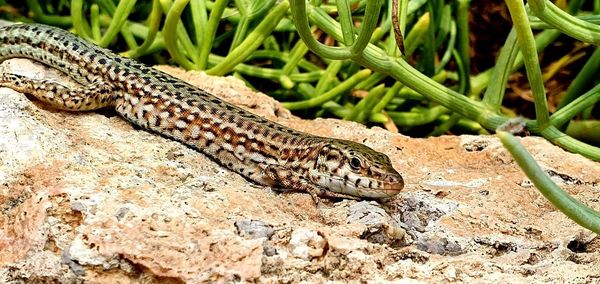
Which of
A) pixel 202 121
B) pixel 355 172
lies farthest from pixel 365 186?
pixel 202 121

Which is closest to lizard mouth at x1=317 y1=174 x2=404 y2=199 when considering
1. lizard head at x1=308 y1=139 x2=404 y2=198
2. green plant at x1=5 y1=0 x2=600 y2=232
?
lizard head at x1=308 y1=139 x2=404 y2=198

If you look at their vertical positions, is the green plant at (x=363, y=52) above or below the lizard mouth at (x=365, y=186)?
above

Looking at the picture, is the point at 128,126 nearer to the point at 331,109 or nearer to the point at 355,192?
the point at 355,192

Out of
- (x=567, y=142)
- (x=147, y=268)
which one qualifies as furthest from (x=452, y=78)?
(x=147, y=268)

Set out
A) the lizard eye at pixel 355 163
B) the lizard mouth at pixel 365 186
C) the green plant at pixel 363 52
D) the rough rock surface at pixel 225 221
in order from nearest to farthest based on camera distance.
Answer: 1. the rough rock surface at pixel 225 221
2. the lizard mouth at pixel 365 186
3. the lizard eye at pixel 355 163
4. the green plant at pixel 363 52

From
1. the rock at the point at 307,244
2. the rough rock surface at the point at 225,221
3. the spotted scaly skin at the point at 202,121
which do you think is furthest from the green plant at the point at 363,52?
the rock at the point at 307,244

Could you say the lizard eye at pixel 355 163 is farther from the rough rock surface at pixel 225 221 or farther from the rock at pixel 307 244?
the rock at pixel 307 244

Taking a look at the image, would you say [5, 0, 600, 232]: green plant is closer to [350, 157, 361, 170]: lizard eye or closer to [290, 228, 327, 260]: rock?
[350, 157, 361, 170]: lizard eye
